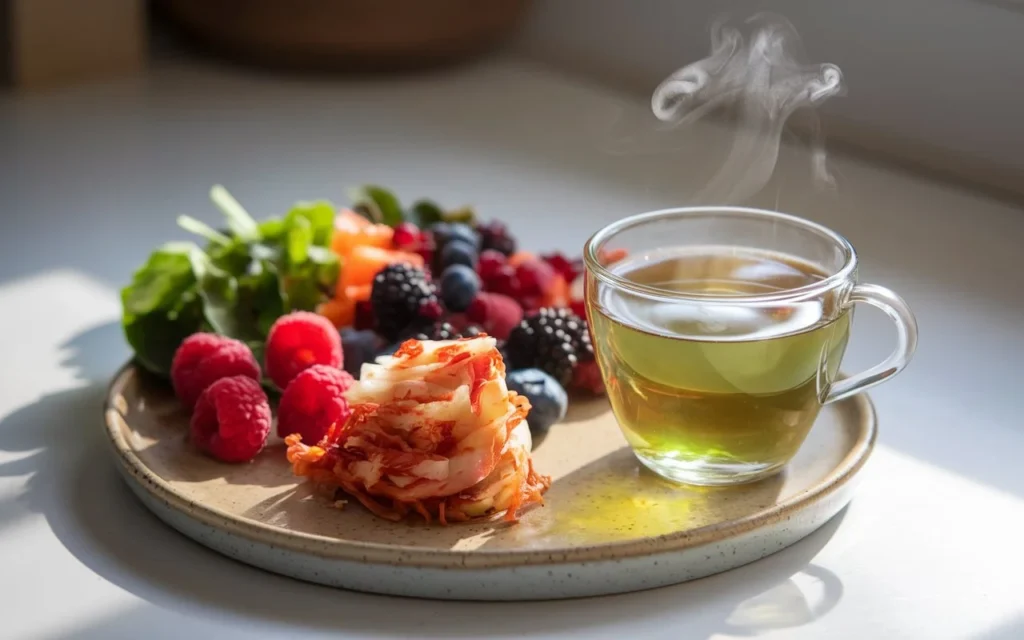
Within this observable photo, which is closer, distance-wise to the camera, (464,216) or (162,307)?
(162,307)

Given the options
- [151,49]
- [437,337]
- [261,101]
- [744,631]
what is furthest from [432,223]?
[151,49]

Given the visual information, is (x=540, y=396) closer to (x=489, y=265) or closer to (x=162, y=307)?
(x=489, y=265)

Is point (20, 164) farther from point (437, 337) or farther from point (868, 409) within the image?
point (868, 409)

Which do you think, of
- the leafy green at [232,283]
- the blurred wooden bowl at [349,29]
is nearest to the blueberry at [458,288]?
the leafy green at [232,283]

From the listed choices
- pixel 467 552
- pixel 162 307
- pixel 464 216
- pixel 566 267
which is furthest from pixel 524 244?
pixel 467 552

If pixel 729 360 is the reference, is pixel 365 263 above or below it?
below

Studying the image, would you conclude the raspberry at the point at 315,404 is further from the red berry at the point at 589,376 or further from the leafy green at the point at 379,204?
the leafy green at the point at 379,204
